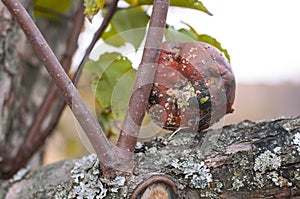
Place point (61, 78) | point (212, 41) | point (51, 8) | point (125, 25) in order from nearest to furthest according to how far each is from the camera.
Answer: point (61, 78) < point (212, 41) < point (125, 25) < point (51, 8)

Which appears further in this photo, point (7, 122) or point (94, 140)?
point (7, 122)

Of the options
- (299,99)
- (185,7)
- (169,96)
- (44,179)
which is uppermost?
(299,99)

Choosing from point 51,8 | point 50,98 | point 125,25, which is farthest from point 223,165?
point 51,8

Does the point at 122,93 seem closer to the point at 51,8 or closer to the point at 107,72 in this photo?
the point at 107,72

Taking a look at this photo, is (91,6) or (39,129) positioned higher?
(91,6)

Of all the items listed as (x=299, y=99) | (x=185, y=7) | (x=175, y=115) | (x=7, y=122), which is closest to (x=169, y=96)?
(x=175, y=115)

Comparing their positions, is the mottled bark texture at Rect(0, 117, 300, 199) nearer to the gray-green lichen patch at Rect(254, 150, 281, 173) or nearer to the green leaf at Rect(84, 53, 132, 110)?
the gray-green lichen patch at Rect(254, 150, 281, 173)

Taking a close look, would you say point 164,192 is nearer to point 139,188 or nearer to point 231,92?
point 139,188
